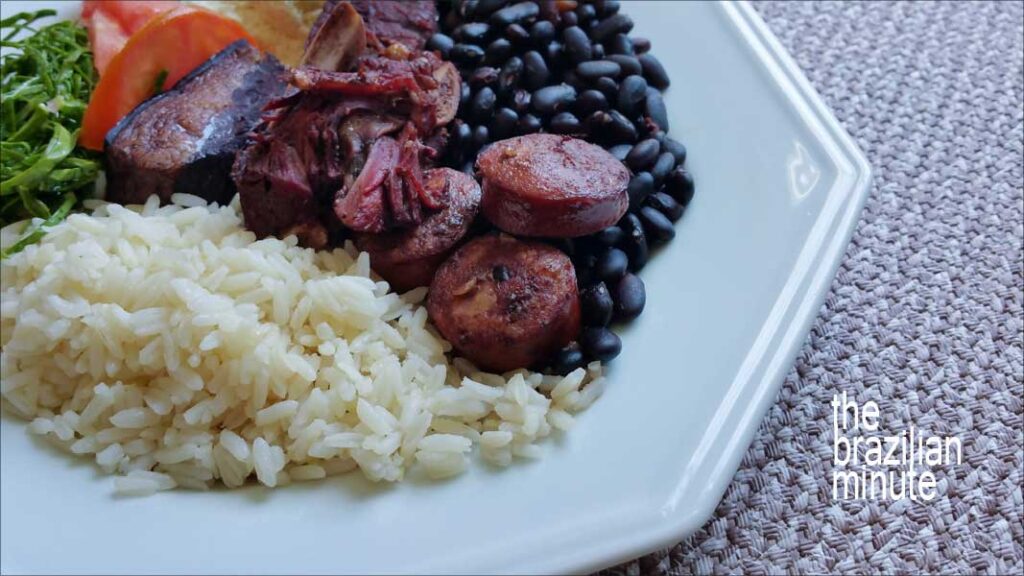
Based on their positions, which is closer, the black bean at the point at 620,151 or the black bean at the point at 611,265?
the black bean at the point at 611,265

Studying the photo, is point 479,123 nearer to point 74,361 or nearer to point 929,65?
point 74,361

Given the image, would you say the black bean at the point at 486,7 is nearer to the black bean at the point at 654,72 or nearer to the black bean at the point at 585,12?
the black bean at the point at 585,12

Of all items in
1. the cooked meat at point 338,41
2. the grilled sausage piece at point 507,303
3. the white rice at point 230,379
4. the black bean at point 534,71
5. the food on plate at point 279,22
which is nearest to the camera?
the white rice at point 230,379

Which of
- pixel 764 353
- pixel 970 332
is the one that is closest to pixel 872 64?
pixel 970 332

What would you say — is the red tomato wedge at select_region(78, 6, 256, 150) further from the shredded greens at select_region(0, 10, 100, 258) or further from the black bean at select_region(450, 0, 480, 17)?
the black bean at select_region(450, 0, 480, 17)

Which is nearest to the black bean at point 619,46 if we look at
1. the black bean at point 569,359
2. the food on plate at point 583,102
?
the food on plate at point 583,102

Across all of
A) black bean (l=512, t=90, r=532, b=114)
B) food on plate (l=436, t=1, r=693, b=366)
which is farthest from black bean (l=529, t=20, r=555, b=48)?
black bean (l=512, t=90, r=532, b=114)
